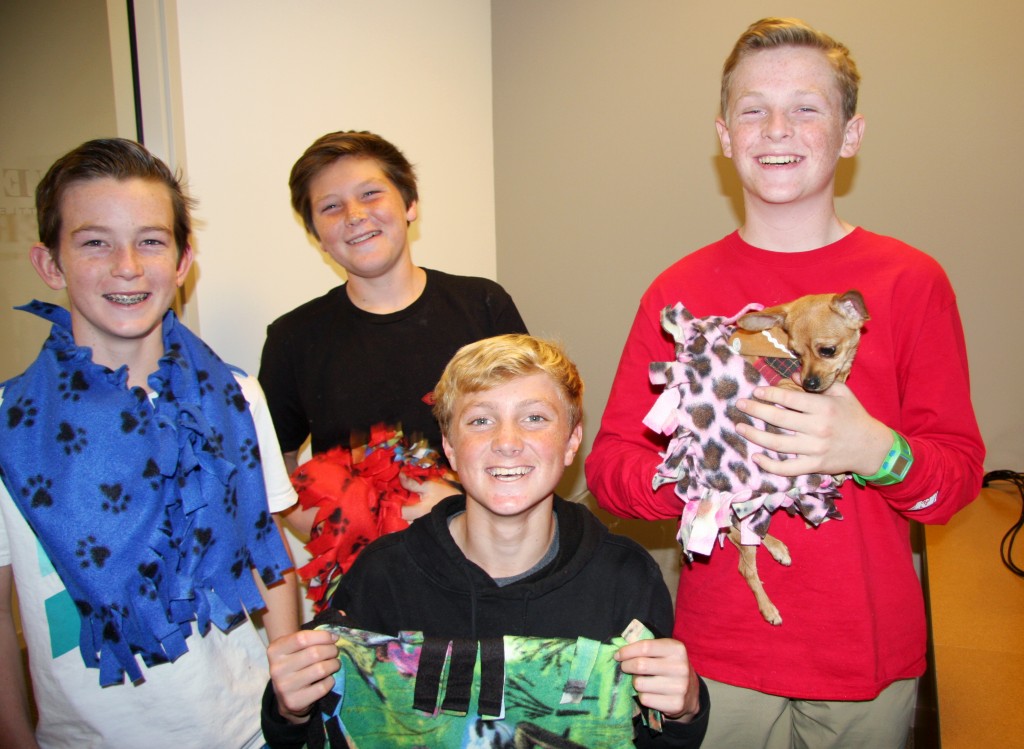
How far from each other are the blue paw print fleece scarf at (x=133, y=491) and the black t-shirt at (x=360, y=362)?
28 cm

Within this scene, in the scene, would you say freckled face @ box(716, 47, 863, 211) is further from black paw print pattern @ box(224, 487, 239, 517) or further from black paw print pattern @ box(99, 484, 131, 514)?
black paw print pattern @ box(99, 484, 131, 514)

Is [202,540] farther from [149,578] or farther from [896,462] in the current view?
[896,462]

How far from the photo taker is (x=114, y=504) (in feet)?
4.25

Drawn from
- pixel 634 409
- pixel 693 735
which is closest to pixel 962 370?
pixel 634 409

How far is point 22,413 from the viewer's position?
1.29 meters

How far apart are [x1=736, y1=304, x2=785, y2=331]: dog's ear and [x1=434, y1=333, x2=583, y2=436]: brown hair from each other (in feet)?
1.19

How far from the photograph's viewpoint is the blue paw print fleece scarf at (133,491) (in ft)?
4.14

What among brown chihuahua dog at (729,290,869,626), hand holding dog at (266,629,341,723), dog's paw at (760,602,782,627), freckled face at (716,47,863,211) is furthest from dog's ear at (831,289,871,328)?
hand holding dog at (266,629,341,723)

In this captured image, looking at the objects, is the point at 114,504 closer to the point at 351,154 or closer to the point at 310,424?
the point at 310,424

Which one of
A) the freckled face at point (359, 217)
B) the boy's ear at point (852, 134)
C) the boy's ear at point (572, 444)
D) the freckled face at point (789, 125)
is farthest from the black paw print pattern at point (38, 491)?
the boy's ear at point (852, 134)

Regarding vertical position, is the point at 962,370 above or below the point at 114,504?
above

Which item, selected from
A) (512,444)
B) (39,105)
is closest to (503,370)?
(512,444)

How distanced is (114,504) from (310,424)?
1.72ft

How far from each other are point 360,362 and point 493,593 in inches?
26.9
